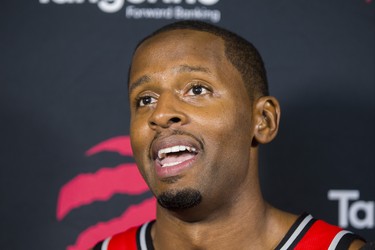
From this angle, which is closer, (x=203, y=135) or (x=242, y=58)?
(x=203, y=135)

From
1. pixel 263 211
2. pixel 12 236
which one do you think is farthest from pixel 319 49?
pixel 12 236

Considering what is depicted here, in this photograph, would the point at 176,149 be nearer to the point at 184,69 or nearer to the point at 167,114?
the point at 167,114

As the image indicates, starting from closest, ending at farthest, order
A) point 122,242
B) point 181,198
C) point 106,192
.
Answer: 1. point 181,198
2. point 122,242
3. point 106,192

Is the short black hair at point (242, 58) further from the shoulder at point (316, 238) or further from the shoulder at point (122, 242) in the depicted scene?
the shoulder at point (122, 242)

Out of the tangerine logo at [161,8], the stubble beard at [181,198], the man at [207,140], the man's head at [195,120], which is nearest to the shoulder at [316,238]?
the man at [207,140]

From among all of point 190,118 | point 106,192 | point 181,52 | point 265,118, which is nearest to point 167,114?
point 190,118

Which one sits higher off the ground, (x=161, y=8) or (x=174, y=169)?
(x=161, y=8)

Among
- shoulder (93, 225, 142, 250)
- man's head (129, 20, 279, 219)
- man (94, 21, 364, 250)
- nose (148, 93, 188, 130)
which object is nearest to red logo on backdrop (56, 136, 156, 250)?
shoulder (93, 225, 142, 250)

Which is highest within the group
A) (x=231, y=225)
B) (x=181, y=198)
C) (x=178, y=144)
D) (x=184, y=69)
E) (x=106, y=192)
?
(x=184, y=69)

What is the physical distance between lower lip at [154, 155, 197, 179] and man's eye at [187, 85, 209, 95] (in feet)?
0.47

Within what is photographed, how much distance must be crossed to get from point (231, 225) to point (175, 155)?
0.22 meters

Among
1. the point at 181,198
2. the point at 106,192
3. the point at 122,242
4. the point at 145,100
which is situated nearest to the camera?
the point at 181,198

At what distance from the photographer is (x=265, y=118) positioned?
163 centimetres

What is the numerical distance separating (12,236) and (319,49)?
1090 mm
